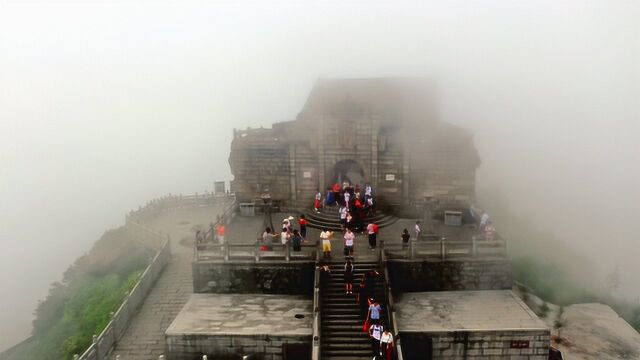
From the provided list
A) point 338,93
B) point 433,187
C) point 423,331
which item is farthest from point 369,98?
point 423,331

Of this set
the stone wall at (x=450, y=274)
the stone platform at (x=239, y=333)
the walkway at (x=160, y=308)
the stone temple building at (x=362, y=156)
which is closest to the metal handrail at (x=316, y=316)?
the stone platform at (x=239, y=333)

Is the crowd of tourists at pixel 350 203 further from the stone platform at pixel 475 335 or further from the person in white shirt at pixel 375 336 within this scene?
the person in white shirt at pixel 375 336

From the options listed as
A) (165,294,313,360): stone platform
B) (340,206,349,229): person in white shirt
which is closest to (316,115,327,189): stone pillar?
(340,206,349,229): person in white shirt

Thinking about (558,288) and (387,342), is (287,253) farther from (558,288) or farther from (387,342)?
(558,288)

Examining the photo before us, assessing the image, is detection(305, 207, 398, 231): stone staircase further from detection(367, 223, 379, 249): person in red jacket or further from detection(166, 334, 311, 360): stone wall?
detection(166, 334, 311, 360): stone wall

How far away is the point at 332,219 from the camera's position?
26.1 metres

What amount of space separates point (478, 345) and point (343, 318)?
14.9ft

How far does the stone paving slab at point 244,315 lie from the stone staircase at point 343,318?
699 millimetres

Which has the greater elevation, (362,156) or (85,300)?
(362,156)

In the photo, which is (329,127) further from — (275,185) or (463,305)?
(463,305)

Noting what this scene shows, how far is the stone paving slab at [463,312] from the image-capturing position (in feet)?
57.9

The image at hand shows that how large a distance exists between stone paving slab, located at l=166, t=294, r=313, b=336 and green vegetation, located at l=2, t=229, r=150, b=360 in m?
5.88

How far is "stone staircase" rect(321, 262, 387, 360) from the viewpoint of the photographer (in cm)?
1728

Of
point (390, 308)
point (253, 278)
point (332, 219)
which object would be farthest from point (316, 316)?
point (332, 219)
